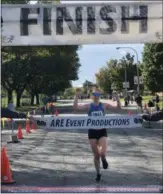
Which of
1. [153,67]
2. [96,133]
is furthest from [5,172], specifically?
[153,67]

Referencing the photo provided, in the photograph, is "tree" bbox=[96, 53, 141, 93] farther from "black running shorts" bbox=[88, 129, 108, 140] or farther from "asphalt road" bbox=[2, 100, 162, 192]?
"black running shorts" bbox=[88, 129, 108, 140]

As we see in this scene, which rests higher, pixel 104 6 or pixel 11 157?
pixel 104 6

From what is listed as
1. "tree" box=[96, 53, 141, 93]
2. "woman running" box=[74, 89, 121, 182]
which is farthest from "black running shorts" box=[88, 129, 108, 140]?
"tree" box=[96, 53, 141, 93]

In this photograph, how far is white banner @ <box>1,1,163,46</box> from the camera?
26.7 feet

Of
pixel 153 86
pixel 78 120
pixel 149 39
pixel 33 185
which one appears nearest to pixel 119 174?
pixel 33 185

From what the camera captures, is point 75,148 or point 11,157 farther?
point 75,148

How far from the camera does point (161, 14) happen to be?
8.03 m

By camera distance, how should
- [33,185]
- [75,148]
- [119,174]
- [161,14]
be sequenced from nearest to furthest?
[161,14] → [33,185] → [119,174] → [75,148]

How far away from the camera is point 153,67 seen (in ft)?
178

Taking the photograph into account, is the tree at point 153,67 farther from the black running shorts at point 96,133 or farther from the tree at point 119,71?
the black running shorts at point 96,133

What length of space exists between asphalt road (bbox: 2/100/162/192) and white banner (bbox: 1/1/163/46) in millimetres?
2865

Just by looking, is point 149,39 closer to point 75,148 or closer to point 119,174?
point 119,174

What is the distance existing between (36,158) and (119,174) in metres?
3.37

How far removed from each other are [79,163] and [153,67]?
139 feet
